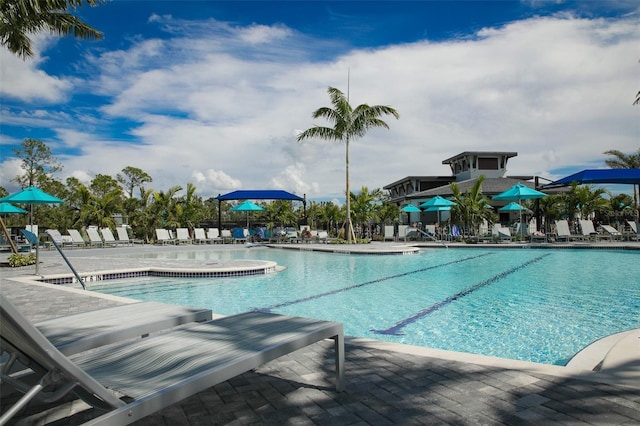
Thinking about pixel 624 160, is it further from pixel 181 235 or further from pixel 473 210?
pixel 181 235

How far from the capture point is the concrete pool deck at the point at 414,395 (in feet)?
7.59

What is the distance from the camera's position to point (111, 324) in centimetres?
280

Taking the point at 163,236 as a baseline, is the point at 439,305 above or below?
below

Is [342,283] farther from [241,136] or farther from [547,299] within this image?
[241,136]

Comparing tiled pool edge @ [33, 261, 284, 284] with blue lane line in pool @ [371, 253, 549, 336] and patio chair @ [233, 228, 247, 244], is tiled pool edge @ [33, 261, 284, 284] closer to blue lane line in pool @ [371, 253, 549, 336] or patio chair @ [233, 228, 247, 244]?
blue lane line in pool @ [371, 253, 549, 336]

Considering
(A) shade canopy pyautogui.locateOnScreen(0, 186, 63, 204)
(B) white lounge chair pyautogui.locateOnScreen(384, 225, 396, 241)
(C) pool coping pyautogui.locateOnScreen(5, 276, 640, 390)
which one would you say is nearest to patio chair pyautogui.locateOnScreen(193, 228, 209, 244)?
(A) shade canopy pyautogui.locateOnScreen(0, 186, 63, 204)

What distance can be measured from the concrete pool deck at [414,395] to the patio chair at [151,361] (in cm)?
32

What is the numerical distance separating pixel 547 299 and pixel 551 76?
950 centimetres

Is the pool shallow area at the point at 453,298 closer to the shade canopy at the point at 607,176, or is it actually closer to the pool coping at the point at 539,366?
the pool coping at the point at 539,366

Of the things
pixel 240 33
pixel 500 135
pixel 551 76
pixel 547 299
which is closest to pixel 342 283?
pixel 547 299

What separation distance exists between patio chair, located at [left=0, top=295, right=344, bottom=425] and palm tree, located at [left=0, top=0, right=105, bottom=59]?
1285cm

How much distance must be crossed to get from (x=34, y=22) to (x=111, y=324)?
14144 mm

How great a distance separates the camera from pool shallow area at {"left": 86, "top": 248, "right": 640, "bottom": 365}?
5227mm

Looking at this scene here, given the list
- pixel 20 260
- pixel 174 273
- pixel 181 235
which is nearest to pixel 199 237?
pixel 181 235
